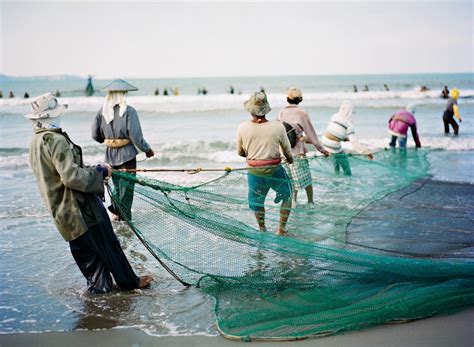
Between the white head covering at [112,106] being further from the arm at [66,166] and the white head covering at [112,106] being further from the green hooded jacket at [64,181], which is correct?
the arm at [66,166]

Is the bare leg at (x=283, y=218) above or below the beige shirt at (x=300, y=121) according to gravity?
below

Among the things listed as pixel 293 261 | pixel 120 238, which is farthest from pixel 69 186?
pixel 120 238

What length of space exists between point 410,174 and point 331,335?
4681 millimetres

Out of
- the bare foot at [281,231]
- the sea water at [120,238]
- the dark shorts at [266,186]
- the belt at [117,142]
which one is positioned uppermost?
the belt at [117,142]

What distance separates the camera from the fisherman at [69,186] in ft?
12.0

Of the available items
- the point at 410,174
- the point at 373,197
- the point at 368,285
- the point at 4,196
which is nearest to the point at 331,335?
the point at 368,285

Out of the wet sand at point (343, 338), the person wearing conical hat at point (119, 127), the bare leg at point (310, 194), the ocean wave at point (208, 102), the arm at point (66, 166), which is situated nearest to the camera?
the wet sand at point (343, 338)

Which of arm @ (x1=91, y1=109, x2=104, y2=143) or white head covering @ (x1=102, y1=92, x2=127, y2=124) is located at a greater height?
white head covering @ (x1=102, y1=92, x2=127, y2=124)

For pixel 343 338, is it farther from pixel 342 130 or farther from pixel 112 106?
pixel 342 130

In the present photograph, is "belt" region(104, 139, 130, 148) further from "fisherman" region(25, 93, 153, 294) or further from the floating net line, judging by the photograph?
"fisherman" region(25, 93, 153, 294)

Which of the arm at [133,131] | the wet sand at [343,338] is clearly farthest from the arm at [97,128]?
the wet sand at [343,338]

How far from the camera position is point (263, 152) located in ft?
16.7

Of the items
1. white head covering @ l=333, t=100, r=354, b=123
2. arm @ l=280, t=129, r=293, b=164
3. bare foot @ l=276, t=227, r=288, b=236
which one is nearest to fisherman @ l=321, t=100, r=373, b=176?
white head covering @ l=333, t=100, r=354, b=123

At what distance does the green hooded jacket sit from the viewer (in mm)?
3648
